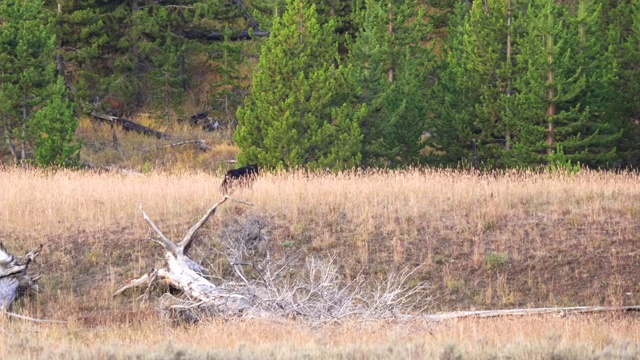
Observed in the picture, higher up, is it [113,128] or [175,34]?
[175,34]

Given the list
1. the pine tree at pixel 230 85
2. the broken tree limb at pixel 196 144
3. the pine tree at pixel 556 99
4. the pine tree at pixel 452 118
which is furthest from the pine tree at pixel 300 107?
the pine tree at pixel 230 85

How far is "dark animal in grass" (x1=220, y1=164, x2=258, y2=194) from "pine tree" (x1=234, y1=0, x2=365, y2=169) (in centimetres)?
562

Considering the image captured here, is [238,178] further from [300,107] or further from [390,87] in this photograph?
[390,87]

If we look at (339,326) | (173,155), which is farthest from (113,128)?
(339,326)

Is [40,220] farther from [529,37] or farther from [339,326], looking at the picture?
[529,37]

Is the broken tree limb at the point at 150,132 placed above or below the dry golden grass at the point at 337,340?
below

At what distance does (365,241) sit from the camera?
45.8 feet

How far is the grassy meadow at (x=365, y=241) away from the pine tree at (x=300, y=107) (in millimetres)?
5176

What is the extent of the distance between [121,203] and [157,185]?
1431 millimetres

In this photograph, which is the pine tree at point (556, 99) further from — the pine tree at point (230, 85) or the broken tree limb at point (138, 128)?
the broken tree limb at point (138, 128)

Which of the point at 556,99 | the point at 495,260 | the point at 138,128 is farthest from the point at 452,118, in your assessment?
the point at 495,260

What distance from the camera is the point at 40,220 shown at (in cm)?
1480

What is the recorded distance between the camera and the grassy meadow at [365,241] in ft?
32.6

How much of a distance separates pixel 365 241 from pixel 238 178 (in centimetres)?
307
